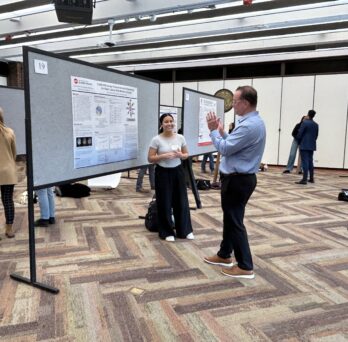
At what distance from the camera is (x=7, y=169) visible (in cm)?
322

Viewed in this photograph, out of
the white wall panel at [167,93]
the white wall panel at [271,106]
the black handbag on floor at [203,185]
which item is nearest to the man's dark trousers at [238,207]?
the black handbag on floor at [203,185]

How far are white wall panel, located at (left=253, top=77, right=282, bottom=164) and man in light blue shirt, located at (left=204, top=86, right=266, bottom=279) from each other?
25.1 feet

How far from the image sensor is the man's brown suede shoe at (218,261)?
9.20ft

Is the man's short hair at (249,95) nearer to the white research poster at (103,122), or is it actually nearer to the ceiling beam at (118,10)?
the white research poster at (103,122)

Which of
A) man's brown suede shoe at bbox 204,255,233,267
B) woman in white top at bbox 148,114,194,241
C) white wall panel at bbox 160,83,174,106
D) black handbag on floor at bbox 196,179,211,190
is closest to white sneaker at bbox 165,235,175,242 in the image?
woman in white top at bbox 148,114,194,241

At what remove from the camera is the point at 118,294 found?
7.59 ft

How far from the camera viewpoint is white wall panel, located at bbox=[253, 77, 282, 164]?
9680 millimetres

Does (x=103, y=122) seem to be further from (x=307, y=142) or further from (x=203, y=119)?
(x=307, y=142)

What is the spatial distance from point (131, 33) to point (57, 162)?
6.32m

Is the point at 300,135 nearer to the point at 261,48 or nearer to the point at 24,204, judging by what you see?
the point at 261,48

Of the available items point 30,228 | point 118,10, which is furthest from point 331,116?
point 30,228

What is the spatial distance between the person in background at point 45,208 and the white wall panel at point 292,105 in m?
7.40

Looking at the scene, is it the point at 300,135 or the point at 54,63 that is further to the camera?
the point at 300,135

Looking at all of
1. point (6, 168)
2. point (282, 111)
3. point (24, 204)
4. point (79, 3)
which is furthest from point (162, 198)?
point (282, 111)
